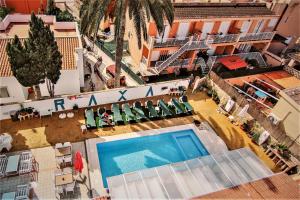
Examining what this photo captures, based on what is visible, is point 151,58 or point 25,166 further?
point 151,58

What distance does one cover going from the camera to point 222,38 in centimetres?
3139

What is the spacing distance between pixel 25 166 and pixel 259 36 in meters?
32.6

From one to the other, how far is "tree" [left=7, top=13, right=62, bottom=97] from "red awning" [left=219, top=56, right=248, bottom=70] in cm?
2197

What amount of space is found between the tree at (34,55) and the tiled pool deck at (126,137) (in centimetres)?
677

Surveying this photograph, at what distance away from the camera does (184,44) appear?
2917cm

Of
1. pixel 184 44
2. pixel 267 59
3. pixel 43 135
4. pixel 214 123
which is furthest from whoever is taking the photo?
pixel 267 59

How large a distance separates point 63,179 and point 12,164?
3.71m

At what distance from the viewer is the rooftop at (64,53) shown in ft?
67.1

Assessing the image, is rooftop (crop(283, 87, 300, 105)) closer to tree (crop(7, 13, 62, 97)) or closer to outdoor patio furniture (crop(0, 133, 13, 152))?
tree (crop(7, 13, 62, 97))

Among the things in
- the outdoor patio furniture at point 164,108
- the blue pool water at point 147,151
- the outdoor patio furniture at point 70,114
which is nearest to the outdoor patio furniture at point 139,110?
the outdoor patio furniture at point 164,108

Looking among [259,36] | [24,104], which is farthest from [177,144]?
[259,36]

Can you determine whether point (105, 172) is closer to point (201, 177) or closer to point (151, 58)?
point (201, 177)

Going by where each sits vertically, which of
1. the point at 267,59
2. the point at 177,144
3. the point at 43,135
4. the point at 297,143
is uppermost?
the point at 267,59

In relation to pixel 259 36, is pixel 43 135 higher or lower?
lower
